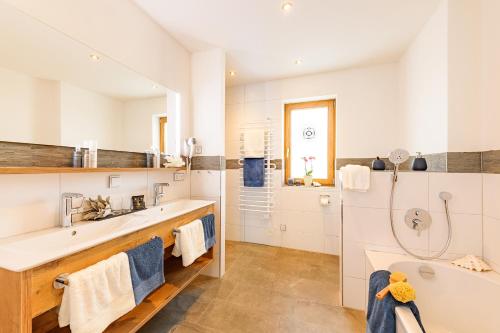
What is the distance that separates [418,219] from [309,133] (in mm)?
1775

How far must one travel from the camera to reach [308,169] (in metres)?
3.11

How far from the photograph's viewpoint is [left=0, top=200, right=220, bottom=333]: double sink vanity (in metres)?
0.77

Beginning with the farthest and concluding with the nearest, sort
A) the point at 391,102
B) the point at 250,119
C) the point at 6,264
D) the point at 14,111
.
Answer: the point at 250,119 < the point at 391,102 < the point at 14,111 < the point at 6,264

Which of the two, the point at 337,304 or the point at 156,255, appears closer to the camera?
the point at 156,255

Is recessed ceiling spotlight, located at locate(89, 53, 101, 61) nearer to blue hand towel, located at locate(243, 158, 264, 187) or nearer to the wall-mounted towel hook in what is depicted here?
the wall-mounted towel hook

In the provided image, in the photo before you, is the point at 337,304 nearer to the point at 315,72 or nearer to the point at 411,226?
the point at 411,226

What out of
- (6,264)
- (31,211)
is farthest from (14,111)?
(6,264)

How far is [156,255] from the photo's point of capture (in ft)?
4.36

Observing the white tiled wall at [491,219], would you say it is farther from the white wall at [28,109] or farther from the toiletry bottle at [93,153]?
the white wall at [28,109]

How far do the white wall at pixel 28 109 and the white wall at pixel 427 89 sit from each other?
2.75 m

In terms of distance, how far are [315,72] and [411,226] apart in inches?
87.1

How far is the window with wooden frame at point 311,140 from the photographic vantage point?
9.86 ft

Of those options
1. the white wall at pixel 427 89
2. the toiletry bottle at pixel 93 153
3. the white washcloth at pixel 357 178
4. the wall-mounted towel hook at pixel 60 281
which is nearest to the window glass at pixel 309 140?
the white wall at pixel 427 89

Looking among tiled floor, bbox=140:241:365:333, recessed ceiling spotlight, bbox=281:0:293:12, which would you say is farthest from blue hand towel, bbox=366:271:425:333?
recessed ceiling spotlight, bbox=281:0:293:12
